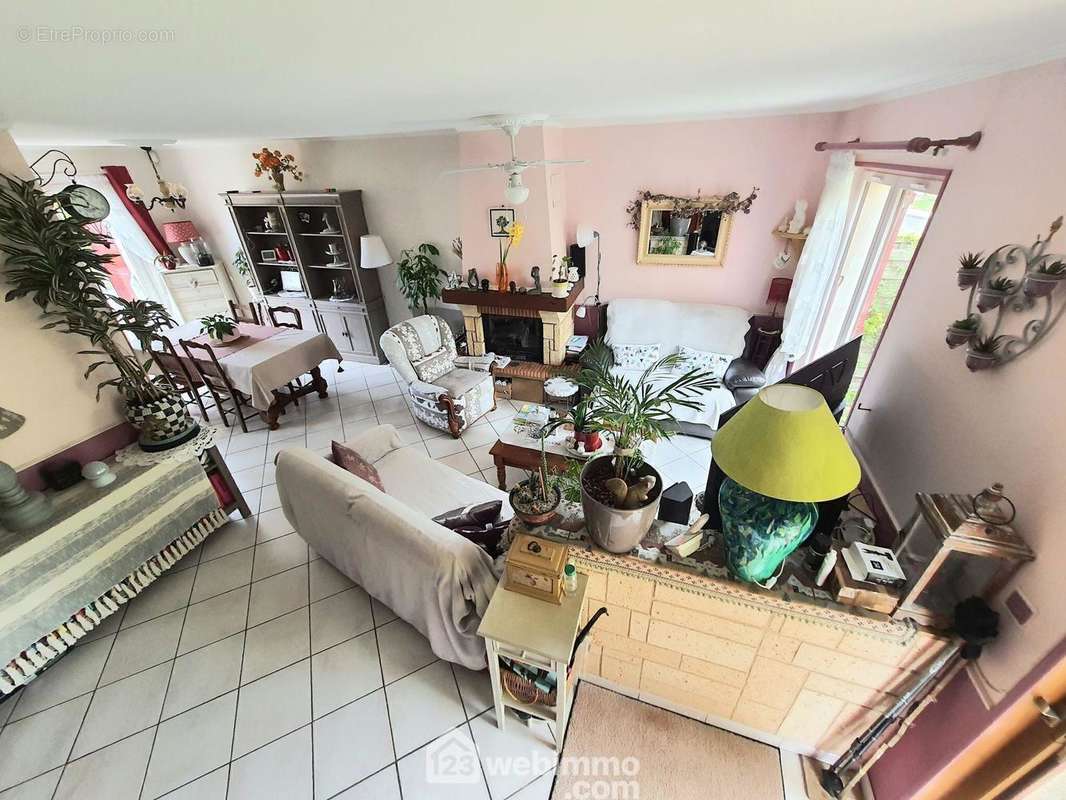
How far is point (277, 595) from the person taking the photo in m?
2.32

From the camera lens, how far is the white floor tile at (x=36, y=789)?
1.62m

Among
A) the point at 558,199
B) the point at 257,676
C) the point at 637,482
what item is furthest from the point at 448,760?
the point at 558,199

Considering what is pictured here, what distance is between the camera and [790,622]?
1.40 m

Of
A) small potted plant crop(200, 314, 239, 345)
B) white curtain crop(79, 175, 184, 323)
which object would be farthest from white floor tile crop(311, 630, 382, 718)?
white curtain crop(79, 175, 184, 323)

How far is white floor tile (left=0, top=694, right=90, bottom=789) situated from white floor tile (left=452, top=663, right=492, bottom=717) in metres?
1.63

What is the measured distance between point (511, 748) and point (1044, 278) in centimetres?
233

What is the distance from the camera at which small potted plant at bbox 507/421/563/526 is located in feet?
5.04

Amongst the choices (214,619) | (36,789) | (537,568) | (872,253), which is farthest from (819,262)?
(36,789)

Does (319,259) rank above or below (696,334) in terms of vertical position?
above

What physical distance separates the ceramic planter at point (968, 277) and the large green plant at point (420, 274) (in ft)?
13.1

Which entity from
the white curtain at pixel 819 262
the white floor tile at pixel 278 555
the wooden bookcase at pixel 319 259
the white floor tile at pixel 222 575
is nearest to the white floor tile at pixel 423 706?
the white floor tile at pixel 278 555

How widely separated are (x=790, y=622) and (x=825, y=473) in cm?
67

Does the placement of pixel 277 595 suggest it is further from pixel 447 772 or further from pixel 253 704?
pixel 447 772

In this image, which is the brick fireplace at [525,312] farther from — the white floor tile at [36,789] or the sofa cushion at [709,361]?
the white floor tile at [36,789]
